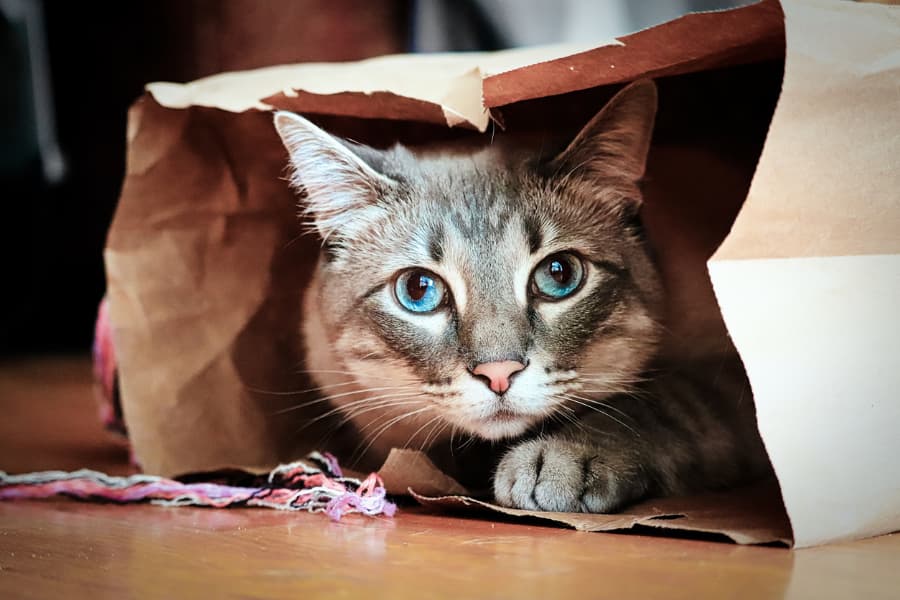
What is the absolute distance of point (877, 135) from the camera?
1.02 meters

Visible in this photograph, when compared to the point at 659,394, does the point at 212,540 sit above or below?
below

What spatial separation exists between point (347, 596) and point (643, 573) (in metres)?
0.27

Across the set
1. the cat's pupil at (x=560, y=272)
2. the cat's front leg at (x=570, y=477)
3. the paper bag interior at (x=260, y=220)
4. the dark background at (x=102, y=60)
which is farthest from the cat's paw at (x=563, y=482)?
the dark background at (x=102, y=60)

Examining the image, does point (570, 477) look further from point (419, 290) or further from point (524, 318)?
point (419, 290)

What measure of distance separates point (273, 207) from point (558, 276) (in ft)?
1.97

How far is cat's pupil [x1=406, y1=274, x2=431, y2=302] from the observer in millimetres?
1346

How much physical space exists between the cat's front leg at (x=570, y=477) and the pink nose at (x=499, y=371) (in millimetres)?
94

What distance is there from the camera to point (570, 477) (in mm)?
1166

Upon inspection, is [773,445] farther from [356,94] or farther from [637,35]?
[356,94]

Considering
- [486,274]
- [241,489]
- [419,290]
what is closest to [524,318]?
[486,274]

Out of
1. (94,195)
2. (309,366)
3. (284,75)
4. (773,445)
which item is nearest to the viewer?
(773,445)

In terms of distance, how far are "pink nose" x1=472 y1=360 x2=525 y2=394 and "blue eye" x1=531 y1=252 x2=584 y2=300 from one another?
150 mm

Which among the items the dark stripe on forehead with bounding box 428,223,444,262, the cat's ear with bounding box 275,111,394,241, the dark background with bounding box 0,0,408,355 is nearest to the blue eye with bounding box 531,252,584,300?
the dark stripe on forehead with bounding box 428,223,444,262

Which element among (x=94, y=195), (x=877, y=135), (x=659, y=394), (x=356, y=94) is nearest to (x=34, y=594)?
(x=356, y=94)
